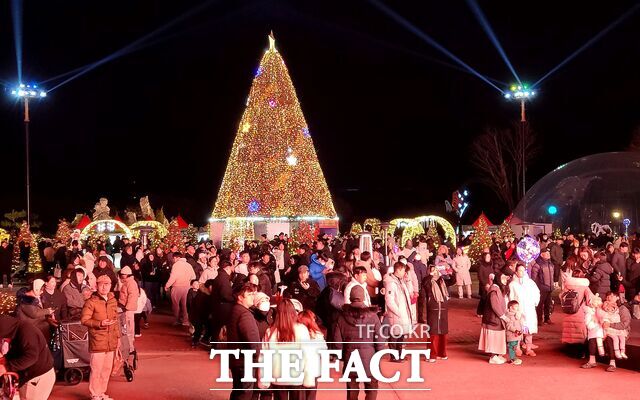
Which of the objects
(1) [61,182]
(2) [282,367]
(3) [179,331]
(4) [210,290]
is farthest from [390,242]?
(1) [61,182]

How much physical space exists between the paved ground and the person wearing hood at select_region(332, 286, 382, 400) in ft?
4.81

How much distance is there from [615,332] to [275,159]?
2485cm

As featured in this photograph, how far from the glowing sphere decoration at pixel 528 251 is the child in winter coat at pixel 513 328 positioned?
185 inches

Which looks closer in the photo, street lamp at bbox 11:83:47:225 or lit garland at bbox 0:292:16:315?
lit garland at bbox 0:292:16:315

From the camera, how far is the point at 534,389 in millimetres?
10039

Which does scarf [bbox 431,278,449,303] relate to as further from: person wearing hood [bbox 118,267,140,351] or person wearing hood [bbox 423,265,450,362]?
person wearing hood [bbox 118,267,140,351]

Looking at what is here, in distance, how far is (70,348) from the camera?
33.5 ft

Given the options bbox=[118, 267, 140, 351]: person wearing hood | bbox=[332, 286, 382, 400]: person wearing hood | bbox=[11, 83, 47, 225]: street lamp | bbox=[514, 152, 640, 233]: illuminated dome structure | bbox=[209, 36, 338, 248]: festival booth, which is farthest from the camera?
bbox=[209, 36, 338, 248]: festival booth

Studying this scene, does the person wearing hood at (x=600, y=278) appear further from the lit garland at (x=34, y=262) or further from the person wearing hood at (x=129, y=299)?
the lit garland at (x=34, y=262)

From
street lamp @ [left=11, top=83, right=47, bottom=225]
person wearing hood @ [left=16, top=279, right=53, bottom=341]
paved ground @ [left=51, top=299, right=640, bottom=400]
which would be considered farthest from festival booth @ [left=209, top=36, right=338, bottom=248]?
person wearing hood @ [left=16, top=279, right=53, bottom=341]

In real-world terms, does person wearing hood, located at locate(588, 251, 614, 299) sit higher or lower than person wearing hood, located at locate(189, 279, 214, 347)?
higher

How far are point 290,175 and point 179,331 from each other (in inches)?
789

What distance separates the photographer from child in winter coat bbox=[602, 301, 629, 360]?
1139 cm

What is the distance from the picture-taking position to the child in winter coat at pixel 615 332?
11391 millimetres
